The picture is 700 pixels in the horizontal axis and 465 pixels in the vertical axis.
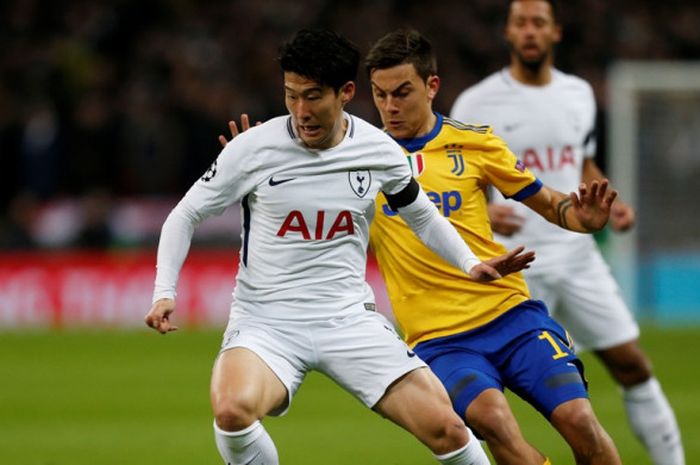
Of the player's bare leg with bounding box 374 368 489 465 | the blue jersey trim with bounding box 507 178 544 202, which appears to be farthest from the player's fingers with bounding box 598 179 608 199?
the player's bare leg with bounding box 374 368 489 465

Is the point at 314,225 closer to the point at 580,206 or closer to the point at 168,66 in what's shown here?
the point at 580,206

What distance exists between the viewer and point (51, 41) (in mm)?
19016

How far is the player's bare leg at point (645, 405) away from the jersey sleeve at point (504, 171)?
168 cm

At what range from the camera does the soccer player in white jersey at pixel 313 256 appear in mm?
5797

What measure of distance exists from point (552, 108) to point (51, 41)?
12.1 metres

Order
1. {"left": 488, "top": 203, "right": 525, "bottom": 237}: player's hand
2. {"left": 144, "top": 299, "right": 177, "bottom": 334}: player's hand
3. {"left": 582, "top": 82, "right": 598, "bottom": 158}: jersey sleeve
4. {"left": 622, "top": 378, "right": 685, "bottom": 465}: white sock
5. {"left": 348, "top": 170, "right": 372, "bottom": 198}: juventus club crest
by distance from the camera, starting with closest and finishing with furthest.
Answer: {"left": 144, "top": 299, "right": 177, "bottom": 334}: player's hand < {"left": 348, "top": 170, "right": 372, "bottom": 198}: juventus club crest < {"left": 488, "top": 203, "right": 525, "bottom": 237}: player's hand < {"left": 622, "top": 378, "right": 685, "bottom": 465}: white sock < {"left": 582, "top": 82, "right": 598, "bottom": 158}: jersey sleeve

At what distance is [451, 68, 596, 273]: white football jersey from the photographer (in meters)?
7.98

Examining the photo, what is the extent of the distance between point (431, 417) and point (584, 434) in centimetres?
69

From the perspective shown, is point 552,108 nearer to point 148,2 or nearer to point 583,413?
point 583,413

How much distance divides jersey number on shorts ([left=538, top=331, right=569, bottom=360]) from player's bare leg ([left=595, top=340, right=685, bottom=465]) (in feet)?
5.41

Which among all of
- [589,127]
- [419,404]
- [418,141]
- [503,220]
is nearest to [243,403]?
[419,404]

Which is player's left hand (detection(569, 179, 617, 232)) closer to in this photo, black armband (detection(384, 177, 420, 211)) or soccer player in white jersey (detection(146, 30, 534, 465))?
soccer player in white jersey (detection(146, 30, 534, 465))

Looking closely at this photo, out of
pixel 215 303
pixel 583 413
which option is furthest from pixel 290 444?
pixel 215 303

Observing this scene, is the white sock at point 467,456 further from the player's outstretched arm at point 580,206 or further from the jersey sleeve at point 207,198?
the jersey sleeve at point 207,198
